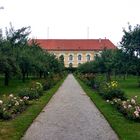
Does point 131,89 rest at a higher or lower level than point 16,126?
lower

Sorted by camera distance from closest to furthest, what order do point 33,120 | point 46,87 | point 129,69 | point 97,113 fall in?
1. point 33,120
2. point 97,113
3. point 46,87
4. point 129,69

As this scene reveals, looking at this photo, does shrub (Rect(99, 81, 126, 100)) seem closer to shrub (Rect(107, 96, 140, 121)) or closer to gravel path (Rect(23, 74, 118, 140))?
shrub (Rect(107, 96, 140, 121))

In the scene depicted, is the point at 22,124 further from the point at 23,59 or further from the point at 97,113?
the point at 23,59

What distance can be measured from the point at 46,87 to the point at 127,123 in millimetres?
20193

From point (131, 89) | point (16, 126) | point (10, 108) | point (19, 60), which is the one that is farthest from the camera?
point (19, 60)

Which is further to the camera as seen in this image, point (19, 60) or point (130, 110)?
point (19, 60)

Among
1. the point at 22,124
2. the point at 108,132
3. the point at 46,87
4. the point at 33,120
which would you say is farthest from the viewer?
Result: the point at 46,87

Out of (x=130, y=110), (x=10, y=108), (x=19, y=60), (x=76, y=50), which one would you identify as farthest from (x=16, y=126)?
(x=76, y=50)

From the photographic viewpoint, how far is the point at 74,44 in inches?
5472

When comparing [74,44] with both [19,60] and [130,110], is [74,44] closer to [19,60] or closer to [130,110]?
[19,60]

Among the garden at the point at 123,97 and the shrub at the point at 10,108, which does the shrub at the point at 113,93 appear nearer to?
the garden at the point at 123,97

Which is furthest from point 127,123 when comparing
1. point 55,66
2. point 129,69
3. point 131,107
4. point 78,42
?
point 78,42

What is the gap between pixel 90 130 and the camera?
11.5 m

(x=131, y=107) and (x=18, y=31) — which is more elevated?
(x=18, y=31)
